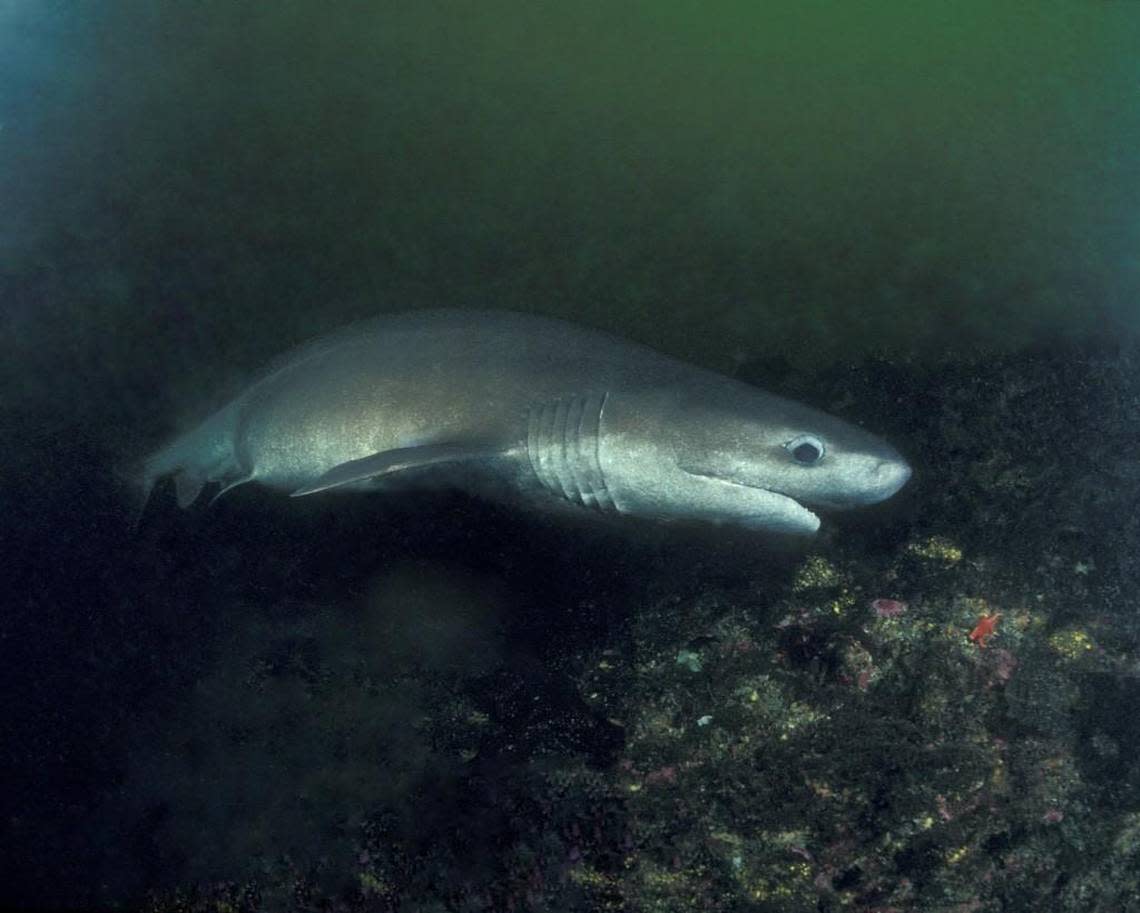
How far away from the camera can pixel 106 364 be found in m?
5.57

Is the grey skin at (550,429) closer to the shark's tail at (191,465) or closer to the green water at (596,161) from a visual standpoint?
the shark's tail at (191,465)

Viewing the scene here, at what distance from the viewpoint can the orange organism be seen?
3.00 meters

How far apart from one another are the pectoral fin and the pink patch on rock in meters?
2.06

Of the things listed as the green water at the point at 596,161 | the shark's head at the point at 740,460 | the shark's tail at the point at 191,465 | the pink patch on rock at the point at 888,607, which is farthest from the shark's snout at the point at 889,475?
the shark's tail at the point at 191,465

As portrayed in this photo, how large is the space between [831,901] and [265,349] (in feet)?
17.7

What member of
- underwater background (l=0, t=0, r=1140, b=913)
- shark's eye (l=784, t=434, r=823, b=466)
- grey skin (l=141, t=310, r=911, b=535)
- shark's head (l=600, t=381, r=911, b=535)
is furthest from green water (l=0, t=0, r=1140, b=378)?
shark's eye (l=784, t=434, r=823, b=466)

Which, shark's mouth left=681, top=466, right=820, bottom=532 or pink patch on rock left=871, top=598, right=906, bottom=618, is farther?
pink patch on rock left=871, top=598, right=906, bottom=618

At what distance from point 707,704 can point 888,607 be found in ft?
3.52

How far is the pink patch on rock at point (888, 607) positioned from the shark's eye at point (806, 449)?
32.6 inches

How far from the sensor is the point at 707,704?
2.80 m

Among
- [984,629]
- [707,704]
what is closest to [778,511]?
[707,704]

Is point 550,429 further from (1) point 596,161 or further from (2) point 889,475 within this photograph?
(1) point 596,161

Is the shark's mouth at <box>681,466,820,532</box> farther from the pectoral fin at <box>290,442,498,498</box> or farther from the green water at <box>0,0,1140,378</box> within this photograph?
the green water at <box>0,0,1140,378</box>

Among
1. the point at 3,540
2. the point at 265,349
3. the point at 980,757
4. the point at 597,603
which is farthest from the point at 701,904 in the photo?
the point at 3,540
